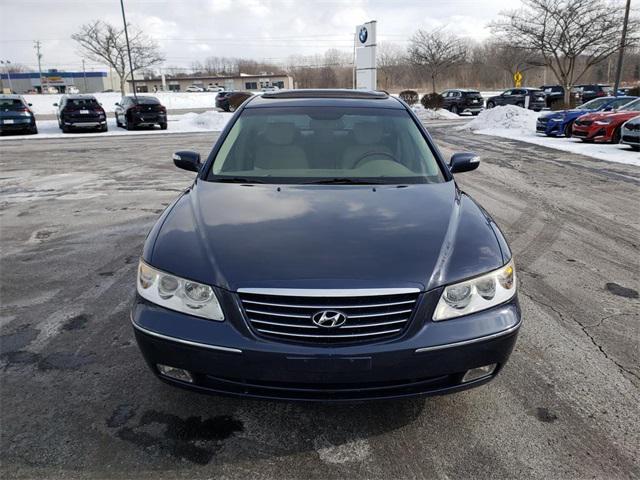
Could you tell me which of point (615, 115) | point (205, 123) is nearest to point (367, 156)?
point (615, 115)

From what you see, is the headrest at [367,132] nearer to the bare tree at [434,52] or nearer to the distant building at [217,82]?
the bare tree at [434,52]

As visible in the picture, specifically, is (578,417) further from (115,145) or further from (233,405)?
(115,145)

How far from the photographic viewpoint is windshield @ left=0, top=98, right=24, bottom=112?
21.8m

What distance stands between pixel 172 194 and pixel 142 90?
99.8 m

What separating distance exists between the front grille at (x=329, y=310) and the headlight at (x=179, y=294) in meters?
0.17

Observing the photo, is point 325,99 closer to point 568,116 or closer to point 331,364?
point 331,364

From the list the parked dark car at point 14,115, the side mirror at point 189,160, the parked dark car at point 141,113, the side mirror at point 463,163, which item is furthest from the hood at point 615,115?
the parked dark car at point 14,115

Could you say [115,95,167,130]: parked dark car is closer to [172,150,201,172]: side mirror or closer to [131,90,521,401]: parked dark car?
[172,150,201,172]: side mirror

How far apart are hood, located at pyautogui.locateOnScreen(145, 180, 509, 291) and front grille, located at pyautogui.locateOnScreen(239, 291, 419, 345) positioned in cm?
6

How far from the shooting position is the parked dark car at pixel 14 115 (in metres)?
21.6

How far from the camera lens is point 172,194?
28.8ft

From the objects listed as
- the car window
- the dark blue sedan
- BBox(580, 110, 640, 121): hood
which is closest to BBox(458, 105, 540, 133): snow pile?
the dark blue sedan

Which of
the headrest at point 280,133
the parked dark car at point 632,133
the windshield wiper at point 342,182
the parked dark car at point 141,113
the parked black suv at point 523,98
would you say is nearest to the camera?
the windshield wiper at point 342,182

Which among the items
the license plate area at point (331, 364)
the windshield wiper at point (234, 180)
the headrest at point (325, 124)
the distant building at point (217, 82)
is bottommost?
the license plate area at point (331, 364)
